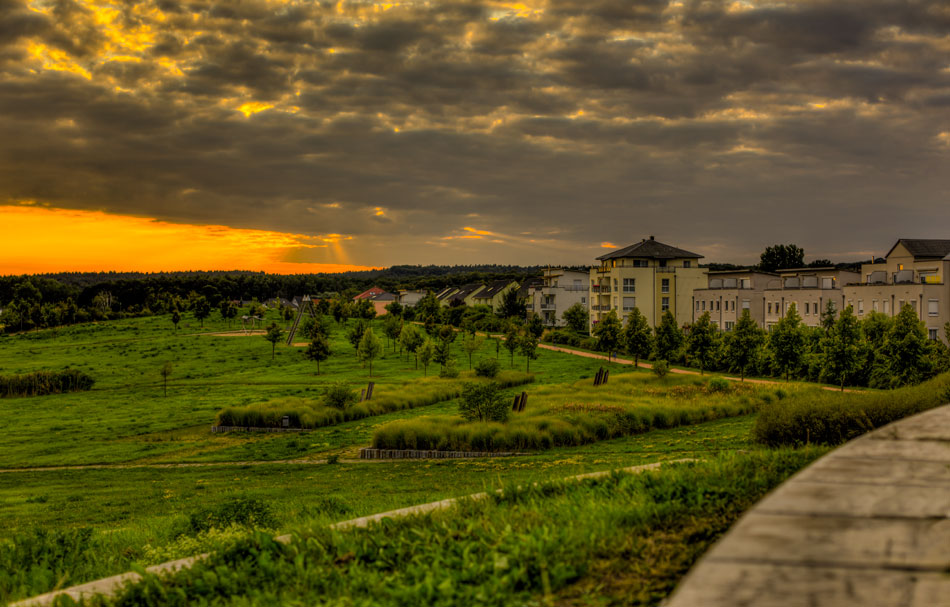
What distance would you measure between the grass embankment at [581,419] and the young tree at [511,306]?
74.2 m

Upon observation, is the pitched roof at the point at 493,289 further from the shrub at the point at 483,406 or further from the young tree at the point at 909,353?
the shrub at the point at 483,406

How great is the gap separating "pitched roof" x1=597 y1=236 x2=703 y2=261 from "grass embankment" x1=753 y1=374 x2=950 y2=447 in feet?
237

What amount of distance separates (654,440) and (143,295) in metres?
166

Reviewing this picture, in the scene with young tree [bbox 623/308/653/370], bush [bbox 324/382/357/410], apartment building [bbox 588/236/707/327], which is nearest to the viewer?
bush [bbox 324/382/357/410]

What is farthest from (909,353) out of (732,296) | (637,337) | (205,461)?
(205,461)

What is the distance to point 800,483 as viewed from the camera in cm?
480

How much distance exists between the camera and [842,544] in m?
4.15

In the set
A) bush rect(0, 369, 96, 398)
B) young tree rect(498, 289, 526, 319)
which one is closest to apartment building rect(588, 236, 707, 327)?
young tree rect(498, 289, 526, 319)

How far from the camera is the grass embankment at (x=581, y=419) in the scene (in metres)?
26.1

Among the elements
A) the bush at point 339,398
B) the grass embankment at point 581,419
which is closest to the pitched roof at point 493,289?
the bush at point 339,398

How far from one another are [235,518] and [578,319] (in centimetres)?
8320

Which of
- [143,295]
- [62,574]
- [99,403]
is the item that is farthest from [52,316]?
[62,574]

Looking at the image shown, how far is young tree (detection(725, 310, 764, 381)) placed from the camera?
158 ft

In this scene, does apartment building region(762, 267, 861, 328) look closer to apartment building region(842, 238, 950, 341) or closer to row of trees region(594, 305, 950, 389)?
apartment building region(842, 238, 950, 341)
